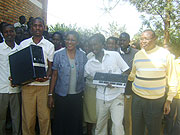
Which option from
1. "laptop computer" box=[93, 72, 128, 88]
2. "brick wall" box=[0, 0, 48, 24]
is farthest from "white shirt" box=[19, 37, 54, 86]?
"brick wall" box=[0, 0, 48, 24]

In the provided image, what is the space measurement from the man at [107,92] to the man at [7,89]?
1466 mm

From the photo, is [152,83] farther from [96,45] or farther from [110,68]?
[96,45]

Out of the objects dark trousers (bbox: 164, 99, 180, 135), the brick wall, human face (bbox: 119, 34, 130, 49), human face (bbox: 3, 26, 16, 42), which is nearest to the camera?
human face (bbox: 3, 26, 16, 42)

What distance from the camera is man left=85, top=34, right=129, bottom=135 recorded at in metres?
3.09

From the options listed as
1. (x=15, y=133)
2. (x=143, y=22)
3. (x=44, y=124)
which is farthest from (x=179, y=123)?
(x=143, y=22)

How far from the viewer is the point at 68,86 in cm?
321

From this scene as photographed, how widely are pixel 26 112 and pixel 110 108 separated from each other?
146 cm

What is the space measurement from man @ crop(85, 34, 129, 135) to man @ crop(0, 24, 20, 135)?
1.47m

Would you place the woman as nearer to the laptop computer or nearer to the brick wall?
the laptop computer

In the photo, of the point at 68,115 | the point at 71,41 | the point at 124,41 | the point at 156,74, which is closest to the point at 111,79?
the point at 156,74

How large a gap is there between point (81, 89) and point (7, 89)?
4.35ft

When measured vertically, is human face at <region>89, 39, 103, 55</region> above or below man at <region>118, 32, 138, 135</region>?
above

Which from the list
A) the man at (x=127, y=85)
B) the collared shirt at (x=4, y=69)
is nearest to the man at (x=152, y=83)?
the man at (x=127, y=85)

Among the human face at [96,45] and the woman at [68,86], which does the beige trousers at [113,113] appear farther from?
the human face at [96,45]
